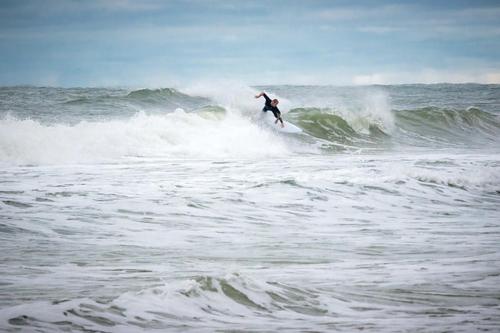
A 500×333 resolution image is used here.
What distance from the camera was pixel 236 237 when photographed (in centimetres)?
861

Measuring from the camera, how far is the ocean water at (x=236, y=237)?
5445mm

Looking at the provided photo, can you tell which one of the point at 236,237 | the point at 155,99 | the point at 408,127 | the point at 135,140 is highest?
the point at 155,99

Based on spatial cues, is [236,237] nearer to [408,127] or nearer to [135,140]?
[135,140]

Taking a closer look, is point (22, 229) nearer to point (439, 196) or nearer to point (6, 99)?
point (439, 196)

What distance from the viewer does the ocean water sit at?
214 inches

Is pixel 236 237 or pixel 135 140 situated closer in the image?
pixel 236 237

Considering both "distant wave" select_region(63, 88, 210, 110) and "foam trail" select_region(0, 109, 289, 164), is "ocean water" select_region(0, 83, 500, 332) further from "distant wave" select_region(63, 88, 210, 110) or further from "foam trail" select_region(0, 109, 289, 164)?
"distant wave" select_region(63, 88, 210, 110)

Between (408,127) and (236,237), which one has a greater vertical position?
(408,127)

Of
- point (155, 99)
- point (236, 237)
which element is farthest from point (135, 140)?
point (155, 99)

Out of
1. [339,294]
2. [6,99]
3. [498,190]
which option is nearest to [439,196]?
[498,190]

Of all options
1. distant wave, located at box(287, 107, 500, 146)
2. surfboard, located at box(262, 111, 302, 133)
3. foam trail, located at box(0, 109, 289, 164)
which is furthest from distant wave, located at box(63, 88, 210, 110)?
surfboard, located at box(262, 111, 302, 133)

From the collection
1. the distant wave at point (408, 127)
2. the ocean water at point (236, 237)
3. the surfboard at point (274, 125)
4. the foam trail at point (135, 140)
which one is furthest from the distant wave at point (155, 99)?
the ocean water at point (236, 237)

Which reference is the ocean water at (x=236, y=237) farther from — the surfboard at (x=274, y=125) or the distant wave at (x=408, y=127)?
the distant wave at (x=408, y=127)

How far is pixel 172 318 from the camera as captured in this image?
5.26 metres
